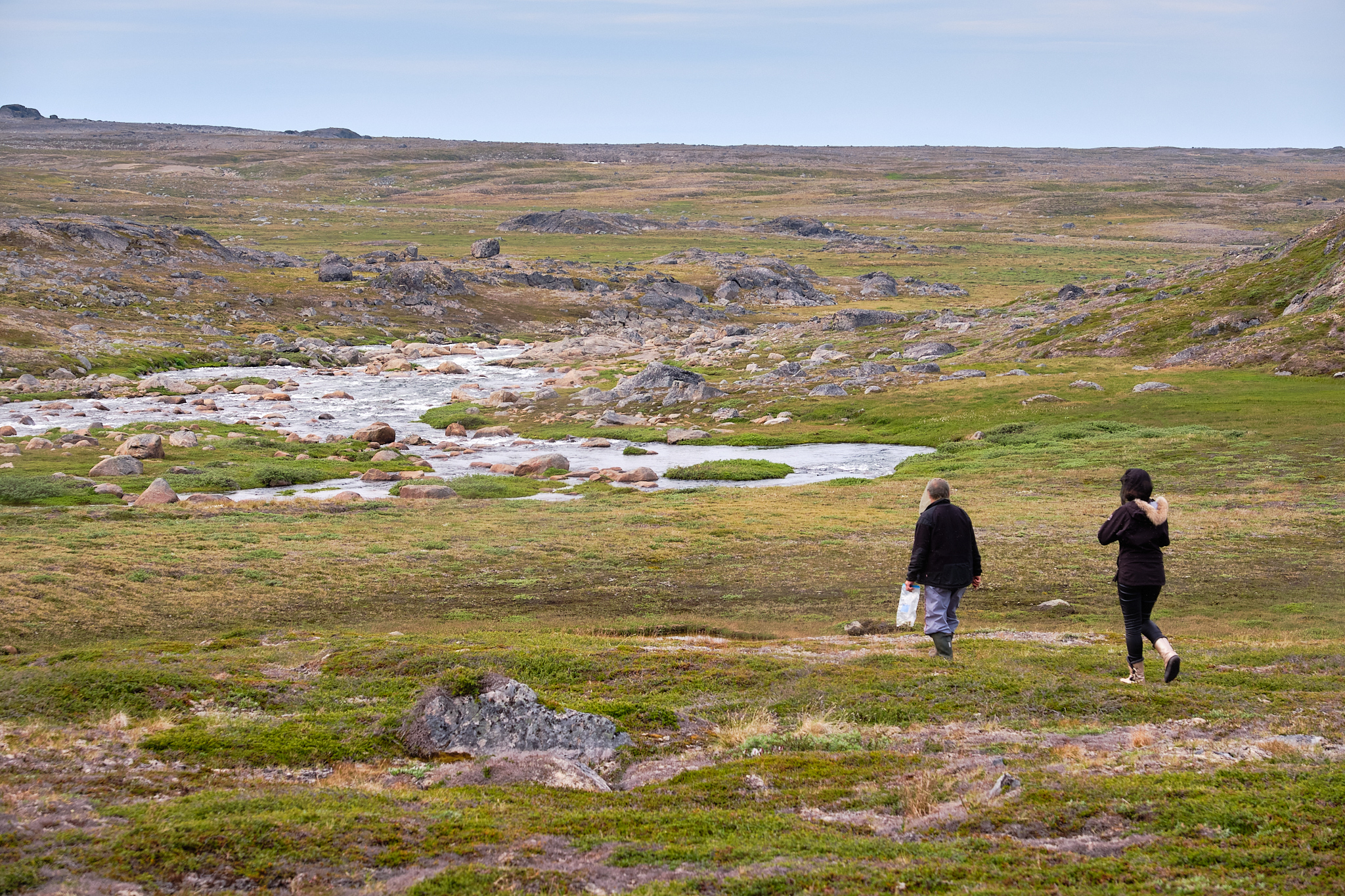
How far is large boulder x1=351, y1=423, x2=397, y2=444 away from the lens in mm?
65125

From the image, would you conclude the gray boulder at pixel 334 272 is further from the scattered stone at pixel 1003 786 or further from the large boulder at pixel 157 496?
the scattered stone at pixel 1003 786

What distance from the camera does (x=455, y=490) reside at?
4916 cm

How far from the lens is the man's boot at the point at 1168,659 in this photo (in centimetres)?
1502

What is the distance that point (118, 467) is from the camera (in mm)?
49969

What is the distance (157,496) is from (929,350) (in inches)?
2782

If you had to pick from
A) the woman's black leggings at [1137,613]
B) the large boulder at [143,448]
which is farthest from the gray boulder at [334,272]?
the woman's black leggings at [1137,613]

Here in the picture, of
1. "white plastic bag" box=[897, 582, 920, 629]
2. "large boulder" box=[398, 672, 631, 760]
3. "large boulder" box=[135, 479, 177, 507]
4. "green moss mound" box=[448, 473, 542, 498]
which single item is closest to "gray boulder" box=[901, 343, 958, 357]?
"green moss mound" box=[448, 473, 542, 498]

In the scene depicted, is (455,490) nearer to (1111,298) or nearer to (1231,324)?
(1231,324)

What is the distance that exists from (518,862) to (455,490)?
41.0 m

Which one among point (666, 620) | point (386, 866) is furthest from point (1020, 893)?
point (666, 620)

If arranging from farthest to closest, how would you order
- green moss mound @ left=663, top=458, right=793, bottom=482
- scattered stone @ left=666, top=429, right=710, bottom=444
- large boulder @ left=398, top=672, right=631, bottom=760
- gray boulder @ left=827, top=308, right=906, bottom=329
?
gray boulder @ left=827, top=308, right=906, bottom=329
scattered stone @ left=666, top=429, right=710, bottom=444
green moss mound @ left=663, top=458, right=793, bottom=482
large boulder @ left=398, top=672, right=631, bottom=760

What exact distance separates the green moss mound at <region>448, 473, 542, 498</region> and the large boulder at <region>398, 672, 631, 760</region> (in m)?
34.7

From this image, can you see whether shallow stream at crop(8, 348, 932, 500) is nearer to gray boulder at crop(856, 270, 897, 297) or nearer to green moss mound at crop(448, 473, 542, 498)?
green moss mound at crop(448, 473, 542, 498)

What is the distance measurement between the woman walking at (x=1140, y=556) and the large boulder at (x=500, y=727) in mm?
8355
